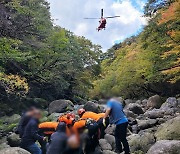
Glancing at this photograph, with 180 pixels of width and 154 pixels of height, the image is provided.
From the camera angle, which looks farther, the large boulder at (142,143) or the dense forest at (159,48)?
the dense forest at (159,48)

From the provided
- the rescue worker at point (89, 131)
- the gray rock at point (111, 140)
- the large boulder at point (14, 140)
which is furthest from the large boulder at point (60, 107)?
the rescue worker at point (89, 131)

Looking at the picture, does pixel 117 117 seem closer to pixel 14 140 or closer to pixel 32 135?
pixel 32 135

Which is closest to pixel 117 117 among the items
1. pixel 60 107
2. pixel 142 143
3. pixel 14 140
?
pixel 142 143

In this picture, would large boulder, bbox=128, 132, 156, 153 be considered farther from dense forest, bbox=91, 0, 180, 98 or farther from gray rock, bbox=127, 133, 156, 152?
dense forest, bbox=91, 0, 180, 98

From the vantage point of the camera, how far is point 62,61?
2556 cm

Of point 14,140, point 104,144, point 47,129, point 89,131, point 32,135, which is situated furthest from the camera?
point 14,140

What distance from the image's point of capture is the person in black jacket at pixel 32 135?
7.16 m

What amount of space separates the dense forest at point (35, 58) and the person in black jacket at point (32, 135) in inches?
305

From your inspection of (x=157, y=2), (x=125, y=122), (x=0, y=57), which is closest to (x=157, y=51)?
(x=157, y=2)

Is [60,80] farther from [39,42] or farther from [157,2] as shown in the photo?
[157,2]

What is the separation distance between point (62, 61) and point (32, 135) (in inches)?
728

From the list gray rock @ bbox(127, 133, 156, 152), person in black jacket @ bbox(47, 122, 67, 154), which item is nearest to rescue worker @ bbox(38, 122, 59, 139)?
gray rock @ bbox(127, 133, 156, 152)

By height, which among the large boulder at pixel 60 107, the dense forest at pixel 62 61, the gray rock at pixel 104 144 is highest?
the dense forest at pixel 62 61

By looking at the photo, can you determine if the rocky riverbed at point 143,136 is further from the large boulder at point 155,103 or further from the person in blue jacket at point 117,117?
the large boulder at point 155,103
